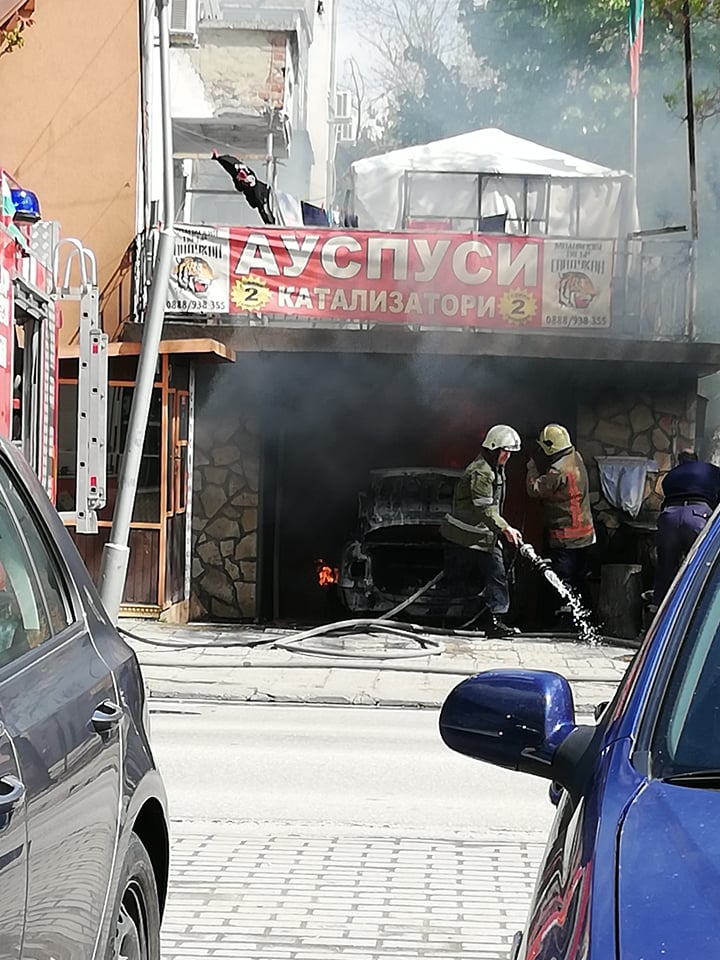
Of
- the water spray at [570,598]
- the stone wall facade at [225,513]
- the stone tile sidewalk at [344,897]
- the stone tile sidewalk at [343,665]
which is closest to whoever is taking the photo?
the stone tile sidewalk at [344,897]

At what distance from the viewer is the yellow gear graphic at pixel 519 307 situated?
1554 centimetres

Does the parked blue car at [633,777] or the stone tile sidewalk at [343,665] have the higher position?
the parked blue car at [633,777]

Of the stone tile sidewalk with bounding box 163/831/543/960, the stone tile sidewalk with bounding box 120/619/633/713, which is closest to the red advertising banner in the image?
the stone tile sidewalk with bounding box 120/619/633/713

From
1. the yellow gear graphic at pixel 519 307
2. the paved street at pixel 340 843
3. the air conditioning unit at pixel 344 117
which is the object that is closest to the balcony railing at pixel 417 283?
the yellow gear graphic at pixel 519 307

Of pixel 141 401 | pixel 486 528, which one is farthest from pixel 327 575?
pixel 141 401

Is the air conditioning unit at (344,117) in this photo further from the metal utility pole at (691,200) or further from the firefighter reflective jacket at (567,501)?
the firefighter reflective jacket at (567,501)

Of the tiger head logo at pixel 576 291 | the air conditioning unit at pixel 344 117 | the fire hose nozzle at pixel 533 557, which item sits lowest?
the fire hose nozzle at pixel 533 557

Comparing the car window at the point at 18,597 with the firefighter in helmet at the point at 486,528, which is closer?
the car window at the point at 18,597

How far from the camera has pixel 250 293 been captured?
15.7m

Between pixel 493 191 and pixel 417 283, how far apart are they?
4.25 meters

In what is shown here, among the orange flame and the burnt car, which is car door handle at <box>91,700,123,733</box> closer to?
the burnt car

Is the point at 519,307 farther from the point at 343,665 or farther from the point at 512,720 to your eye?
the point at 512,720

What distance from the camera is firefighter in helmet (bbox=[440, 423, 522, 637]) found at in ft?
47.5

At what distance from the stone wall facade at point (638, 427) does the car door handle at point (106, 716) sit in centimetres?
1329
